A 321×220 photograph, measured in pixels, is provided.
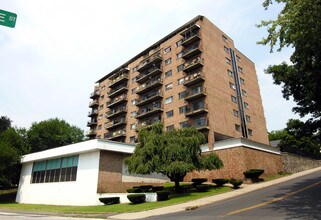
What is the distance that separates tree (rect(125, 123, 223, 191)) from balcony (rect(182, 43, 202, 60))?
2388 cm

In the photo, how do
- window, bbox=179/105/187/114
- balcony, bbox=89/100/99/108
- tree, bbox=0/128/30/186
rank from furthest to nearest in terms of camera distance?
balcony, bbox=89/100/99/108, window, bbox=179/105/187/114, tree, bbox=0/128/30/186

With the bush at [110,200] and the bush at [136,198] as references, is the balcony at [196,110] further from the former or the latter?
the bush at [136,198]

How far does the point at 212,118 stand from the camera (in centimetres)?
4409

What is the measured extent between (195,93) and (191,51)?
8.31 metres

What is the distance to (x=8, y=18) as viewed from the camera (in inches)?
318

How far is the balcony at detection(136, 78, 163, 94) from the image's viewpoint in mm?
55400

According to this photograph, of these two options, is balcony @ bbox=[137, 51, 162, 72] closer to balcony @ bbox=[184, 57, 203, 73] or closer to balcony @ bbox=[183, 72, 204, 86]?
balcony @ bbox=[184, 57, 203, 73]

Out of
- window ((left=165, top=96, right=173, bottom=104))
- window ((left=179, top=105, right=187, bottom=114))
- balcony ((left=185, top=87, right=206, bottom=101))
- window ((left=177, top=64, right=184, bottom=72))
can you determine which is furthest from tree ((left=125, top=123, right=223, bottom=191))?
window ((left=177, top=64, right=184, bottom=72))

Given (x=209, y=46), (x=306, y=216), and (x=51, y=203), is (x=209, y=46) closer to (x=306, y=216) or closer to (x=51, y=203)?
(x=51, y=203)

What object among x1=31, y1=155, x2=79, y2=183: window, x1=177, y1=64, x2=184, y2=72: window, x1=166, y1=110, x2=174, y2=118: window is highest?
x1=177, y1=64, x2=184, y2=72: window

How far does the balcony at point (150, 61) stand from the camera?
5762 cm

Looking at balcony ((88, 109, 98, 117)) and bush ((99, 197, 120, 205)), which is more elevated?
balcony ((88, 109, 98, 117))

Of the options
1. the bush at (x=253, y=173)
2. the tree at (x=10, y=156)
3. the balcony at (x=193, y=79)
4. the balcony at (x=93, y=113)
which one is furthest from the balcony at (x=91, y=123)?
the bush at (x=253, y=173)

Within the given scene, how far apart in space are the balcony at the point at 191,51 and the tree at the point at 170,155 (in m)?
23.9
